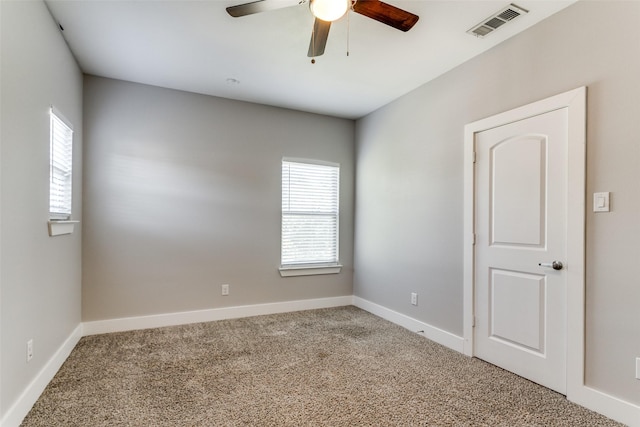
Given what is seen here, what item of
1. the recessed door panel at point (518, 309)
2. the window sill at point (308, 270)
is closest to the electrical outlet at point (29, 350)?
the window sill at point (308, 270)

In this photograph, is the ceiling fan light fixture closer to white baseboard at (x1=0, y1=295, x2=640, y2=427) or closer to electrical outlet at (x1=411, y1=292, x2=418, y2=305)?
white baseboard at (x1=0, y1=295, x2=640, y2=427)

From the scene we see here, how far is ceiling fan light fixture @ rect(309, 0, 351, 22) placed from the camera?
1.73m

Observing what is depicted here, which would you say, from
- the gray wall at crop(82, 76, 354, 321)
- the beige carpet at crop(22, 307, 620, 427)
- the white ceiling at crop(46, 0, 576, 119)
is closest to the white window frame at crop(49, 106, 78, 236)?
the gray wall at crop(82, 76, 354, 321)

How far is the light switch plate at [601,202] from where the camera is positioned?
2102 millimetres

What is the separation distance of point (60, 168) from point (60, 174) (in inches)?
2.1

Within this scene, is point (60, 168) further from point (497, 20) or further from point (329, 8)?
point (497, 20)

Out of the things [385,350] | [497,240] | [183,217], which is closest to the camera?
[497,240]

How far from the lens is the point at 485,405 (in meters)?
2.20

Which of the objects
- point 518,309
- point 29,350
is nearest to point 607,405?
point 518,309

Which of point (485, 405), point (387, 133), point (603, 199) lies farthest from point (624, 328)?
point (387, 133)

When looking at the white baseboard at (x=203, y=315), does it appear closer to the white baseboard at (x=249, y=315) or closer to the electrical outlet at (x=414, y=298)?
the white baseboard at (x=249, y=315)

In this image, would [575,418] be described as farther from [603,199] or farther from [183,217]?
[183,217]

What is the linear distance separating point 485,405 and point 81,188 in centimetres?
394

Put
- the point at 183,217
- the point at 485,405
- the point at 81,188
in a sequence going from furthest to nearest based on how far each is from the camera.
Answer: the point at 183,217
the point at 81,188
the point at 485,405
